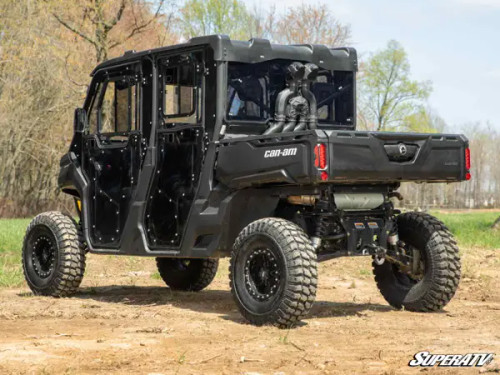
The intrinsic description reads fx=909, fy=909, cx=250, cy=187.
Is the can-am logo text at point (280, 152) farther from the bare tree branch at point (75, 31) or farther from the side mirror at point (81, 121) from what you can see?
the bare tree branch at point (75, 31)

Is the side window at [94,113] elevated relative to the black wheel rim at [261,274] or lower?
elevated

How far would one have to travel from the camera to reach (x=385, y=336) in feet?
24.2

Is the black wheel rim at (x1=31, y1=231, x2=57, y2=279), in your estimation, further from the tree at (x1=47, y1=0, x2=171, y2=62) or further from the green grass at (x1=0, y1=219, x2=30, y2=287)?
the tree at (x1=47, y1=0, x2=171, y2=62)

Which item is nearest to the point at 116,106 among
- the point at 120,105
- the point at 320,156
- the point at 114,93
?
the point at 120,105

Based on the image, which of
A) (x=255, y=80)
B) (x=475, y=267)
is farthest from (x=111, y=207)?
(x=475, y=267)

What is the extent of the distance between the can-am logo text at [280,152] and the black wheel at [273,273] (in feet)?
1.92

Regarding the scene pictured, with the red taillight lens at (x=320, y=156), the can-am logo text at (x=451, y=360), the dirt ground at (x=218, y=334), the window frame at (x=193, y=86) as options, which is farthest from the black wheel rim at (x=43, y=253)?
the can-am logo text at (x=451, y=360)

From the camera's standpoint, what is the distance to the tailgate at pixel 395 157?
7.74 metres

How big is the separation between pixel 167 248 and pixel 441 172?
2905 millimetres

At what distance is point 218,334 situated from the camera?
7484 mm

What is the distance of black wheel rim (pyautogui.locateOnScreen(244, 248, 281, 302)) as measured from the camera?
8008 mm

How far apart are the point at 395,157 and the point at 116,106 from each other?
3.48 m

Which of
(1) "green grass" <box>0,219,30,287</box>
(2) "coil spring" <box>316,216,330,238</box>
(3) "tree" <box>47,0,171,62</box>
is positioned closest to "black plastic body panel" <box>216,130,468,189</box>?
(2) "coil spring" <box>316,216,330,238</box>

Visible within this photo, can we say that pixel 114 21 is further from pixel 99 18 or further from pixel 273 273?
pixel 273 273
